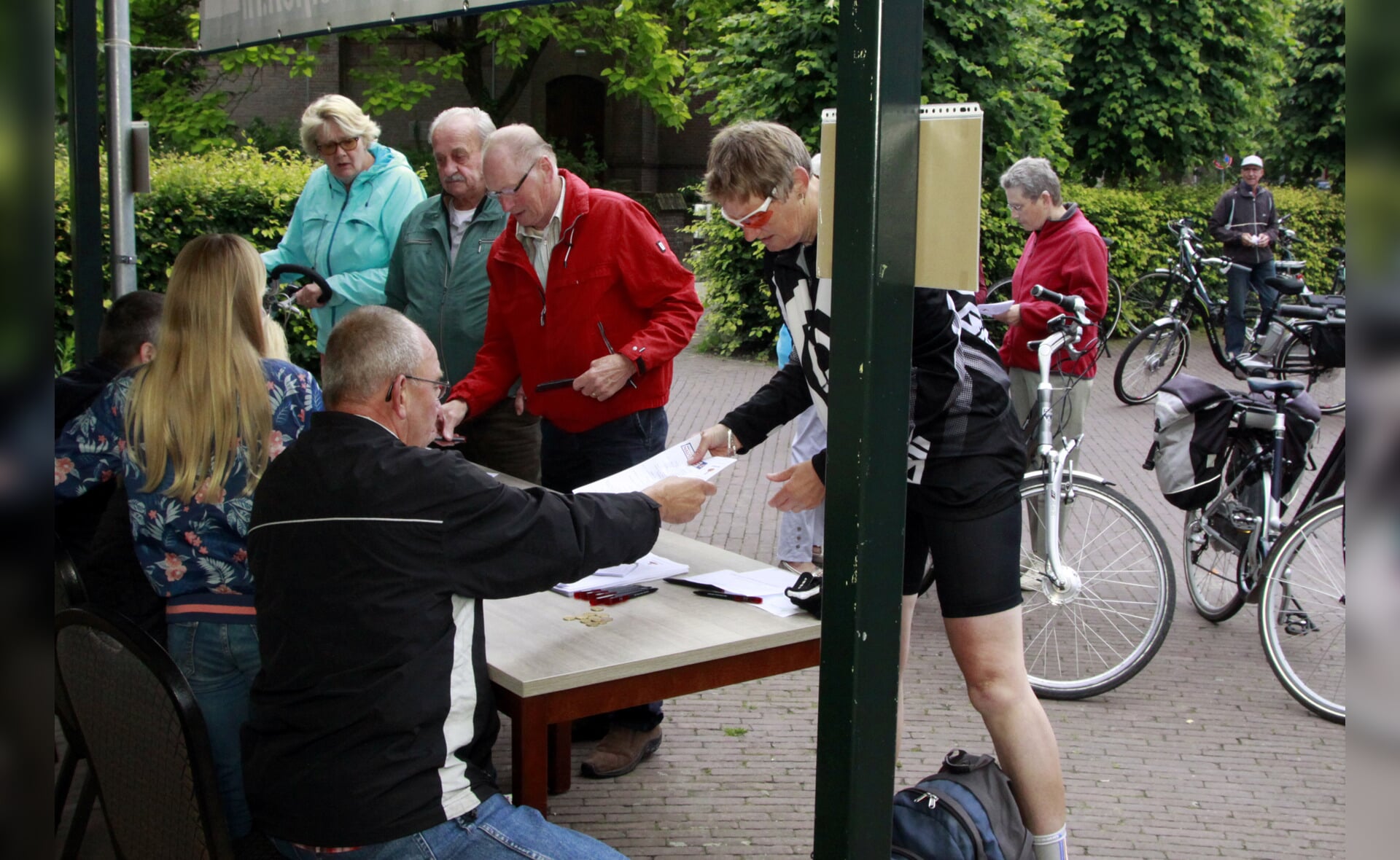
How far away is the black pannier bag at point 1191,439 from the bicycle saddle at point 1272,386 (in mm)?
114

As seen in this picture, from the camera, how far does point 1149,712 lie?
16.1 feet

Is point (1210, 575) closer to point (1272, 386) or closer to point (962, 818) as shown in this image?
point (1272, 386)

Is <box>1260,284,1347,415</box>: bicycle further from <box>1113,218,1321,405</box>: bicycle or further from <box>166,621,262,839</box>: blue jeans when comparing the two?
<box>166,621,262,839</box>: blue jeans

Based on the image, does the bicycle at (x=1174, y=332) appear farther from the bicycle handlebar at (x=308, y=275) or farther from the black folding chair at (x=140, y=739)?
the black folding chair at (x=140, y=739)

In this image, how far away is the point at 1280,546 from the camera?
484cm

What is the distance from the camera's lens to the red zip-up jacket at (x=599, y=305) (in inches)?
164

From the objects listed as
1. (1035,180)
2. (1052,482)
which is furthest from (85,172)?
(1035,180)

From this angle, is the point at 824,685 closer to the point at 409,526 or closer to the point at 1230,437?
the point at 409,526

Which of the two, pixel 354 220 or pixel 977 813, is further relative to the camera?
pixel 354 220

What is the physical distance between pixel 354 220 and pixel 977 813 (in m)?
3.59

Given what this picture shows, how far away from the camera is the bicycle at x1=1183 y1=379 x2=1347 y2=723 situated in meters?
4.77

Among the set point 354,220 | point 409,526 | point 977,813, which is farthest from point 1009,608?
point 354,220

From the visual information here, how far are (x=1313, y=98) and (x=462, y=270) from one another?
22316 millimetres

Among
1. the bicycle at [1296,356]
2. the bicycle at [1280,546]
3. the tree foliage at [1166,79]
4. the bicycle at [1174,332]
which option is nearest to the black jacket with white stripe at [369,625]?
the bicycle at [1280,546]
